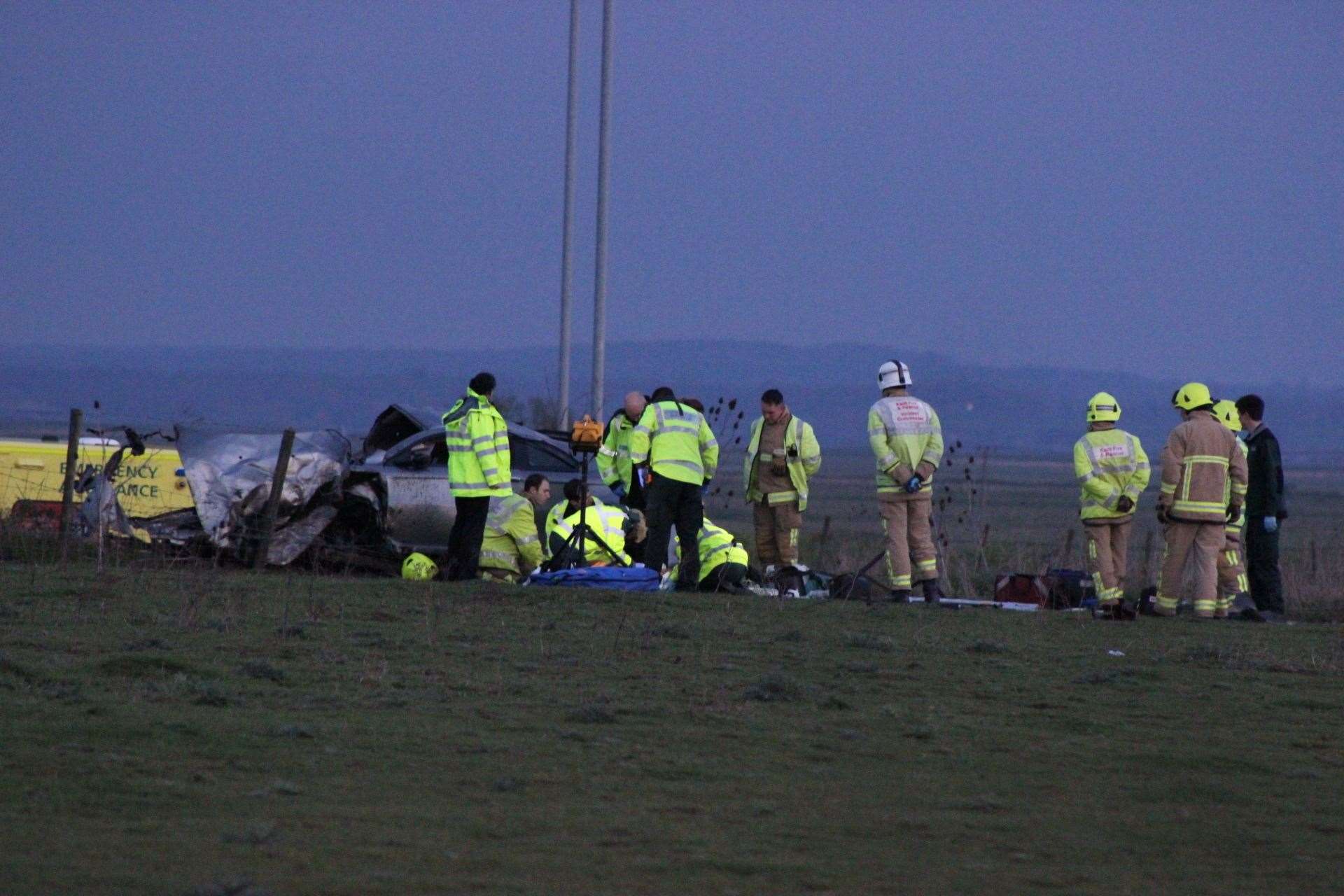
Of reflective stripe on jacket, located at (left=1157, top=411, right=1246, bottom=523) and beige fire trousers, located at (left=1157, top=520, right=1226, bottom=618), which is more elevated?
reflective stripe on jacket, located at (left=1157, top=411, right=1246, bottom=523)

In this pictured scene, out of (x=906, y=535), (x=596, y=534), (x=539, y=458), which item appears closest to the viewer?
(x=906, y=535)

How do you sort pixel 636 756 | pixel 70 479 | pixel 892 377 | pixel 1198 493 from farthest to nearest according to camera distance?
pixel 70 479
pixel 892 377
pixel 1198 493
pixel 636 756

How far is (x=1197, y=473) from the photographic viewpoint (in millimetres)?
16078

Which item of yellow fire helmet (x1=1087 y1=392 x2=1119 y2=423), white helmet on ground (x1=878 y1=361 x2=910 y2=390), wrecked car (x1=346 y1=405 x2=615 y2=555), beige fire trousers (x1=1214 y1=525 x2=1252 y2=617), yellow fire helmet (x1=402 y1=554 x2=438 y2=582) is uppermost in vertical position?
white helmet on ground (x1=878 y1=361 x2=910 y2=390)

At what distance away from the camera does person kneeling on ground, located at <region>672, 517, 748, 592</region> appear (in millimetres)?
17562

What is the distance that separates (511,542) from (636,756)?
368 inches

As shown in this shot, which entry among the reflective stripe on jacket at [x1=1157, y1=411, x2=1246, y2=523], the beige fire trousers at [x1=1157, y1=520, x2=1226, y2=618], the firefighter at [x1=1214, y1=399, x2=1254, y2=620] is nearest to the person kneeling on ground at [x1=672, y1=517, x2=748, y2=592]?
the beige fire trousers at [x1=1157, y1=520, x2=1226, y2=618]

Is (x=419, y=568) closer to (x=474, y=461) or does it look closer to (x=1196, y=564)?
(x=474, y=461)

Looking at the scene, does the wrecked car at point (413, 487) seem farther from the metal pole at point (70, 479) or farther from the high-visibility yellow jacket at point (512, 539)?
the metal pole at point (70, 479)

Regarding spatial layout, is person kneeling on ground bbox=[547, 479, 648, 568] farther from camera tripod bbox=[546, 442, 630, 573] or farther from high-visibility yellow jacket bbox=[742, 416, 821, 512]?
high-visibility yellow jacket bbox=[742, 416, 821, 512]

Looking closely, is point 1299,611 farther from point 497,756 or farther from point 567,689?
point 497,756

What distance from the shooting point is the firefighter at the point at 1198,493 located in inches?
632

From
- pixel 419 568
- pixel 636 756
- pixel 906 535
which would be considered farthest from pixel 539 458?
pixel 636 756

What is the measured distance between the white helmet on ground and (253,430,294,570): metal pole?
5741mm
